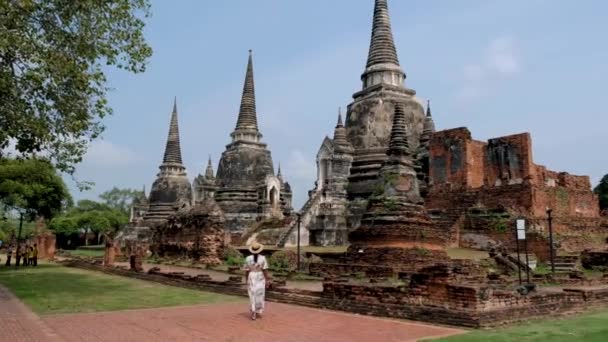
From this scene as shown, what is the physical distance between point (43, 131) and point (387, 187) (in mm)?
11172

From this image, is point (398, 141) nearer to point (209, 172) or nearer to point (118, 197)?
point (209, 172)

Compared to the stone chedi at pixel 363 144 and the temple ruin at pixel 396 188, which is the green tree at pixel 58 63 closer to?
the temple ruin at pixel 396 188

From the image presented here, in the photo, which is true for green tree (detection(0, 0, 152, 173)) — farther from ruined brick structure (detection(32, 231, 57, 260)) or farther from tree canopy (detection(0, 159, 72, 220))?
ruined brick structure (detection(32, 231, 57, 260))

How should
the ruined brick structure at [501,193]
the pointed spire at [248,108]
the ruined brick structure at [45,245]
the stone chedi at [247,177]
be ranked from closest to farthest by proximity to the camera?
1. the ruined brick structure at [501,193]
2. the ruined brick structure at [45,245]
3. the stone chedi at [247,177]
4. the pointed spire at [248,108]

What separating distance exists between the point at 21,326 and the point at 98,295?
4518 mm

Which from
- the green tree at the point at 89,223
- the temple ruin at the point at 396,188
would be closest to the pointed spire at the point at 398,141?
the temple ruin at the point at 396,188

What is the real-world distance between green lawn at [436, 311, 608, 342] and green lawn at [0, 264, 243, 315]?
6279mm

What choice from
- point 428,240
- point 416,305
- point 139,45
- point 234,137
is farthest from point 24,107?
point 234,137

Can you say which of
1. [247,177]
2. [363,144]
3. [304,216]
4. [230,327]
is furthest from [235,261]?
[230,327]

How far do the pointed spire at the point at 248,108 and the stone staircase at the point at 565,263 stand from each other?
26.3m

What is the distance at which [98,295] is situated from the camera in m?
12.7

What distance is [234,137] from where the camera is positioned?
41.8m

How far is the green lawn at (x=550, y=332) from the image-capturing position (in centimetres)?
700

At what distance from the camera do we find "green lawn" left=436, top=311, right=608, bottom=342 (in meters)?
7.00
